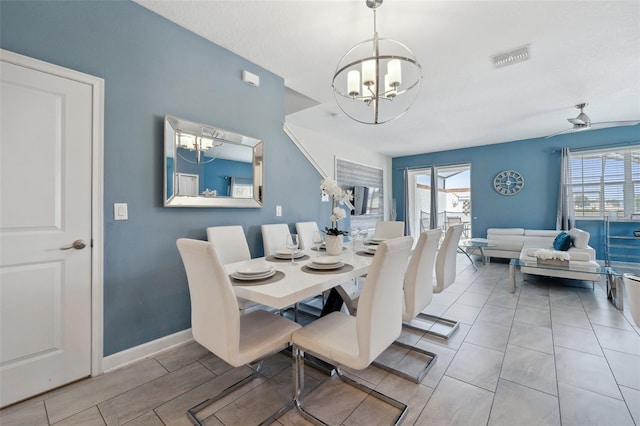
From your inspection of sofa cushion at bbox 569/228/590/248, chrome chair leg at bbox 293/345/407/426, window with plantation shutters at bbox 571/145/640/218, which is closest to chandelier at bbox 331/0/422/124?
chrome chair leg at bbox 293/345/407/426

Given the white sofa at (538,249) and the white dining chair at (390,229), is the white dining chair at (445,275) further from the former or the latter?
the white sofa at (538,249)

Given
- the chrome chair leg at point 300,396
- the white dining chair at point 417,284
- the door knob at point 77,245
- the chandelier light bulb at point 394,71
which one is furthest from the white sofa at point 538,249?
the door knob at point 77,245

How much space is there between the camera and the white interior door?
1.51 meters

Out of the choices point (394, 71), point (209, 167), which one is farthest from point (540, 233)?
point (209, 167)

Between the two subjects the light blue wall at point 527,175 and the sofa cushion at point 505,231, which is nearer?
the light blue wall at point 527,175

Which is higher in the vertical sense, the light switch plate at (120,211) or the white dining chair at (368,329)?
the light switch plate at (120,211)

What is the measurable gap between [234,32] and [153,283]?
7.42 ft

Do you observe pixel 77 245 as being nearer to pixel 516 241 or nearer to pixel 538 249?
pixel 538 249

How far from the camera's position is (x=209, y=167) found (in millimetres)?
2422

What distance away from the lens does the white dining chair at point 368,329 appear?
1.22 m

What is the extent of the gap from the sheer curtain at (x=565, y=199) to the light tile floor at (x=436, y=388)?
11.3 feet

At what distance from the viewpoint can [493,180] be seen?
19.8 feet

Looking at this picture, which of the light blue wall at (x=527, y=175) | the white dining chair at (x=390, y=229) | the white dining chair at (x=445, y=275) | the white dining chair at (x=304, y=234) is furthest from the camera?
the light blue wall at (x=527, y=175)

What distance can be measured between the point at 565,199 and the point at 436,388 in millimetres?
5553
